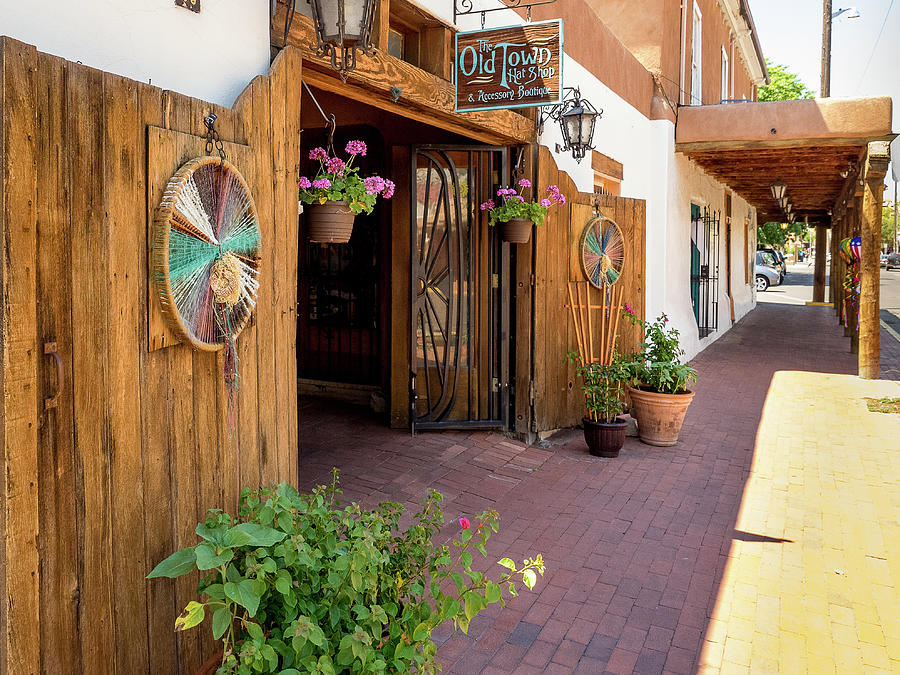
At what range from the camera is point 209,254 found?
251cm

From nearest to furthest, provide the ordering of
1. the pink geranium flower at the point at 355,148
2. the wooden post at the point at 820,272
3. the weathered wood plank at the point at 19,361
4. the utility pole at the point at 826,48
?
1. the weathered wood plank at the point at 19,361
2. the pink geranium flower at the point at 355,148
3. the utility pole at the point at 826,48
4. the wooden post at the point at 820,272

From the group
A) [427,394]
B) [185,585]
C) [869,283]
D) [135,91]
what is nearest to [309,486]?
[427,394]

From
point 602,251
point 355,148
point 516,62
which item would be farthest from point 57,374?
point 602,251

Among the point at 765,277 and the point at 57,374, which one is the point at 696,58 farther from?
the point at 765,277

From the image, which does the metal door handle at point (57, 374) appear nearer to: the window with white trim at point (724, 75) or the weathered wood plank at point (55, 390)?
the weathered wood plank at point (55, 390)

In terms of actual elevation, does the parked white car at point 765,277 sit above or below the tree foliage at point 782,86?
below

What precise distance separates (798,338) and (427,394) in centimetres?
1013

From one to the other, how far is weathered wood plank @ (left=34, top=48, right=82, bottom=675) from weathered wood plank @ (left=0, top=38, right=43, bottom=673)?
34mm

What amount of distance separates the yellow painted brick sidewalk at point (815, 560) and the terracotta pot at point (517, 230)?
2.48m

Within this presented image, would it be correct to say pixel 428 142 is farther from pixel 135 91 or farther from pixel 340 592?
pixel 340 592

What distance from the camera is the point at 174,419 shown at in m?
2.45

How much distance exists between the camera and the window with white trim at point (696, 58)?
11016 millimetres

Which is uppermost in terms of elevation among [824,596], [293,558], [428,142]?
[428,142]

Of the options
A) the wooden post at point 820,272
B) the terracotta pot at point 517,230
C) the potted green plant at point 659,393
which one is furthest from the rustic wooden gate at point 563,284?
the wooden post at point 820,272
